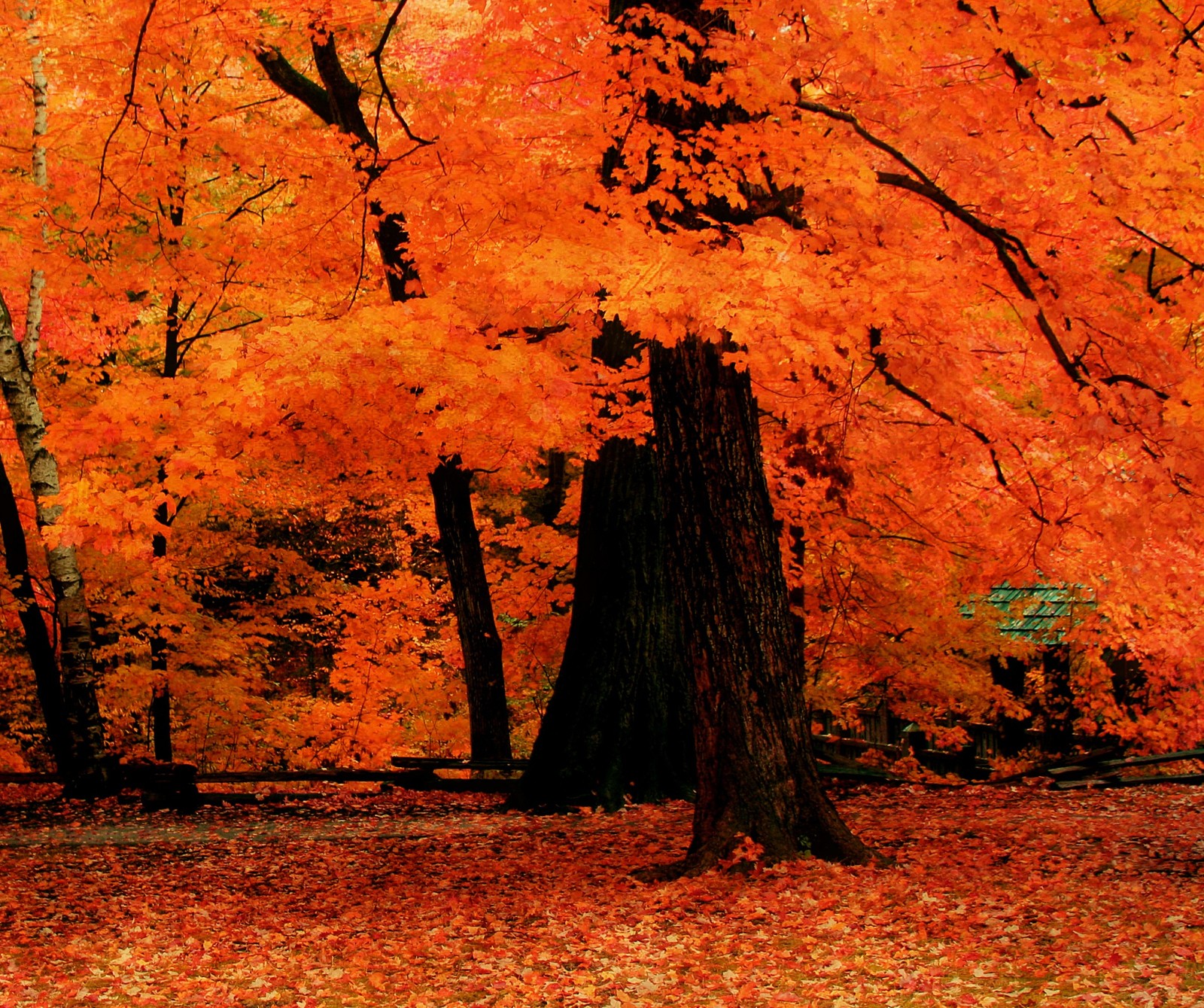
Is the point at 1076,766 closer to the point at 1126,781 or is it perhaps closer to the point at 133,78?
the point at 1126,781

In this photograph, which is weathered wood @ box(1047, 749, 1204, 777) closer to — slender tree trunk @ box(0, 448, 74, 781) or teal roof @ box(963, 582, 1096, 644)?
teal roof @ box(963, 582, 1096, 644)

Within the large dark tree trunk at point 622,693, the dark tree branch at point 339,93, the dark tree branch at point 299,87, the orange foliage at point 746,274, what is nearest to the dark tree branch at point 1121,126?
the orange foliage at point 746,274

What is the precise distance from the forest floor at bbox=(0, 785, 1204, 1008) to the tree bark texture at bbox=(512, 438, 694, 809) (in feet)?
1.52

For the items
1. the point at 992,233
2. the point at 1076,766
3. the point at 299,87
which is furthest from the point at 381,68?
the point at 1076,766

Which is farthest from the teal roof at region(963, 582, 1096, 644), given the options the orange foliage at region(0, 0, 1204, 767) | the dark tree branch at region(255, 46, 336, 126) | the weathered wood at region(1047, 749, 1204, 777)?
the dark tree branch at region(255, 46, 336, 126)

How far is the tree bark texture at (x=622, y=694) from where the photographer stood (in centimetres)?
956

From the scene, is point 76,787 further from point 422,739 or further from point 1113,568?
point 1113,568

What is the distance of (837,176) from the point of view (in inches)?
241

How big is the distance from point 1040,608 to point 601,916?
43.1ft

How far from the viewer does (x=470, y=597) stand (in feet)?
40.0

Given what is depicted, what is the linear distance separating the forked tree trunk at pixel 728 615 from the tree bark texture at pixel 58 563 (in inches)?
270

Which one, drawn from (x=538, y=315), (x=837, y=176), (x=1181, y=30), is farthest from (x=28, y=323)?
(x=1181, y=30)

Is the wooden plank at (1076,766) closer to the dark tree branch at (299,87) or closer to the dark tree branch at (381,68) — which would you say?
the dark tree branch at (381,68)

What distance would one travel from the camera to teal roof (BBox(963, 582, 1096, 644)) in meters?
14.2
